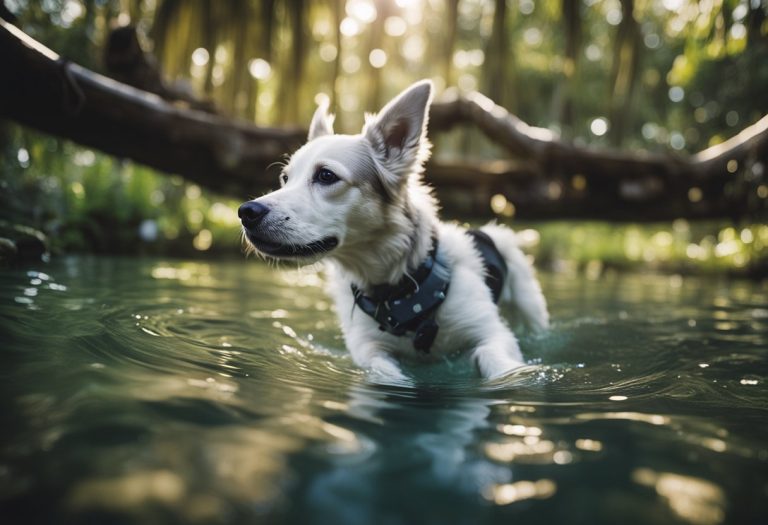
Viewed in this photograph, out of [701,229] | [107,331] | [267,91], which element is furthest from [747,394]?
[701,229]

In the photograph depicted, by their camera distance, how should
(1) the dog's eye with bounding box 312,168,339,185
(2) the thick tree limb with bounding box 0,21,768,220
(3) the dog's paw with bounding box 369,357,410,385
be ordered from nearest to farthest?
(3) the dog's paw with bounding box 369,357,410,385 → (1) the dog's eye with bounding box 312,168,339,185 → (2) the thick tree limb with bounding box 0,21,768,220

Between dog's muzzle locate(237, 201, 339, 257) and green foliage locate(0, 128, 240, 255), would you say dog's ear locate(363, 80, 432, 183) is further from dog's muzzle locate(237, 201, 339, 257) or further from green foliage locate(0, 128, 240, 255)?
green foliage locate(0, 128, 240, 255)

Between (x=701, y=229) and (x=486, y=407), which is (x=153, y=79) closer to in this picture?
(x=486, y=407)

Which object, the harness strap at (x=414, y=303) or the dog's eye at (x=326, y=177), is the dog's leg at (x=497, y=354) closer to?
the harness strap at (x=414, y=303)

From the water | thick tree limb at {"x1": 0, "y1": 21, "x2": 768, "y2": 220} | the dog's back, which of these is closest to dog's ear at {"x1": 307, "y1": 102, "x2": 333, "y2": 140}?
the water

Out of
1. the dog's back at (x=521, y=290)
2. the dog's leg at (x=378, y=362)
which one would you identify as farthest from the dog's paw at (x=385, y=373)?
the dog's back at (x=521, y=290)

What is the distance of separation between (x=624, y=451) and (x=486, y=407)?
0.54 meters

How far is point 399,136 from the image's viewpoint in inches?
137

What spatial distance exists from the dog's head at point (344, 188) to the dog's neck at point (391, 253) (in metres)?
0.06

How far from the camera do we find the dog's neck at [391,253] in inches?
133

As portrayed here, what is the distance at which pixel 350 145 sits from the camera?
3375mm

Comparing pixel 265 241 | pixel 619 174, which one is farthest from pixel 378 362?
pixel 619 174

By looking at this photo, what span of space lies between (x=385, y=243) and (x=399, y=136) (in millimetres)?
723

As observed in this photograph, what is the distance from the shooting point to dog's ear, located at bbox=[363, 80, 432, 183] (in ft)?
10.8
